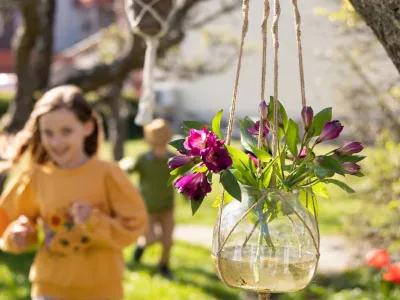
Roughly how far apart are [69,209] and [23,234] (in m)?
0.29

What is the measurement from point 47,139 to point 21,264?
12.6 ft

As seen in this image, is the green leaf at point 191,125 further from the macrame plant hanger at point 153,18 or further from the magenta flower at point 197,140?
the macrame plant hanger at point 153,18

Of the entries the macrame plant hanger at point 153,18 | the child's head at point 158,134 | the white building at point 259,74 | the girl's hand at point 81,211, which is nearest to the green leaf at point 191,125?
the macrame plant hanger at point 153,18

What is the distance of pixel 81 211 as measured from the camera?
4.03 meters

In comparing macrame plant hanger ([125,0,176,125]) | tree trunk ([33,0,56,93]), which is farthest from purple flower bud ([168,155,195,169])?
tree trunk ([33,0,56,93])

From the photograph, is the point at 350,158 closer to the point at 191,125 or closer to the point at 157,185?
the point at 191,125

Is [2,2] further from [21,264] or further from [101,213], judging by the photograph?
[101,213]

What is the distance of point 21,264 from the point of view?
780 centimetres

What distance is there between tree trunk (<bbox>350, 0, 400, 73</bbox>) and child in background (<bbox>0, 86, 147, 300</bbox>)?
2.15 metres

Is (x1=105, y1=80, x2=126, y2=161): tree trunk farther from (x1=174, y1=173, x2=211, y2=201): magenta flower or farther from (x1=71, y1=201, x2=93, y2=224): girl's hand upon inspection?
(x1=174, y1=173, x2=211, y2=201): magenta flower

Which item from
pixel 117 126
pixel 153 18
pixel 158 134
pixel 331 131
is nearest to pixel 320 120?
pixel 331 131

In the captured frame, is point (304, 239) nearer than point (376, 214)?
Yes

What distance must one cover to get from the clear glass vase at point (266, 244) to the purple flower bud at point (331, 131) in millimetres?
160

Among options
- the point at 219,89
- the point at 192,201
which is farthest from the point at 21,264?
the point at 219,89
